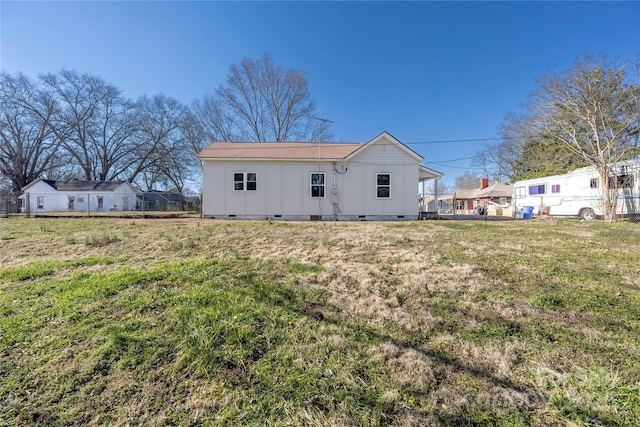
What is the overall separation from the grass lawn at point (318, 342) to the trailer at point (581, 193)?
1167 cm

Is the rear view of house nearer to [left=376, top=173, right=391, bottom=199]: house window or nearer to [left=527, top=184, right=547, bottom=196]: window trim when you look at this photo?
[left=527, top=184, right=547, bottom=196]: window trim

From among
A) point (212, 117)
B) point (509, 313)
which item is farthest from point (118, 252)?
point (212, 117)

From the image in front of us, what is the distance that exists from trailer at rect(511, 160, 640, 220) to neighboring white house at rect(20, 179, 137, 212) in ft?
118

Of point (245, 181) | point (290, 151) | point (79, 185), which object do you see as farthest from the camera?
point (79, 185)

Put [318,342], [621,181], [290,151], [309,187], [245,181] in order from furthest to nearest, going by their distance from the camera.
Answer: [290,151] → [309,187] → [245,181] → [621,181] → [318,342]

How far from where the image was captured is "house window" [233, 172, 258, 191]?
41.2 feet

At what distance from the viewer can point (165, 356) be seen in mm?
2176

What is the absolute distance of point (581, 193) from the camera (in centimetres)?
1400

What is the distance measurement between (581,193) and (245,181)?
17525 mm

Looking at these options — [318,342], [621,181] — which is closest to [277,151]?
[318,342]

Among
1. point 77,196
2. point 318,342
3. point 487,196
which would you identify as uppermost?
point 77,196

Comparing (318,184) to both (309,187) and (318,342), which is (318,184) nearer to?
(309,187)

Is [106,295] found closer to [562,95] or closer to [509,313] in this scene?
[509,313]

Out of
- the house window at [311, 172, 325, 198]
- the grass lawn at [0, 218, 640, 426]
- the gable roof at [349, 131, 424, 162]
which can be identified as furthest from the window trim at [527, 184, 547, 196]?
the grass lawn at [0, 218, 640, 426]
